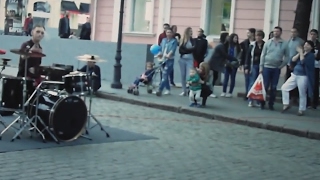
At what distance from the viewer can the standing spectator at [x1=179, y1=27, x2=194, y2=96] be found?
1794 centimetres

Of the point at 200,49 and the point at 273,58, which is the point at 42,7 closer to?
the point at 200,49

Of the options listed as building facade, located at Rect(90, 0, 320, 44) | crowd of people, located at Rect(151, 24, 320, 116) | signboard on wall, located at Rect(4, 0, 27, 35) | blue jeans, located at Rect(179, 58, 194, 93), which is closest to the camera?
crowd of people, located at Rect(151, 24, 320, 116)

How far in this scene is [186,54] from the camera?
18.1 m

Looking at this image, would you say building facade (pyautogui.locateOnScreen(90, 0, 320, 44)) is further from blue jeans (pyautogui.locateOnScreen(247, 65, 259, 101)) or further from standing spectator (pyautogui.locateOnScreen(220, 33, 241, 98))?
blue jeans (pyautogui.locateOnScreen(247, 65, 259, 101))

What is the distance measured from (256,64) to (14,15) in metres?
24.6

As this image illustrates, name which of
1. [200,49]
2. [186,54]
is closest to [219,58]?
[200,49]

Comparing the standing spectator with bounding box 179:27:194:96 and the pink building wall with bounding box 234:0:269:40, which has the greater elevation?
the pink building wall with bounding box 234:0:269:40

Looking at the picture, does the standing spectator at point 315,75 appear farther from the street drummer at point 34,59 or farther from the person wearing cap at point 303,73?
the street drummer at point 34,59

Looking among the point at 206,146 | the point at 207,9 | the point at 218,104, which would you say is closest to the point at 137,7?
the point at 207,9

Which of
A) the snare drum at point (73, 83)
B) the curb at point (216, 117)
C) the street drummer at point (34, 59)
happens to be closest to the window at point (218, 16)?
the curb at point (216, 117)

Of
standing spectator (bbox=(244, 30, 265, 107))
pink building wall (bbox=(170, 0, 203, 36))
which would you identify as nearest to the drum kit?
standing spectator (bbox=(244, 30, 265, 107))

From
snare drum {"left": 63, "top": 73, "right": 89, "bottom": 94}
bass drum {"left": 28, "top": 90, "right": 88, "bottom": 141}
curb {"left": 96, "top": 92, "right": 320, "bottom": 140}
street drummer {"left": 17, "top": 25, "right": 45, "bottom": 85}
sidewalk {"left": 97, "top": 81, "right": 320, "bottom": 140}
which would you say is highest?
street drummer {"left": 17, "top": 25, "right": 45, "bottom": 85}

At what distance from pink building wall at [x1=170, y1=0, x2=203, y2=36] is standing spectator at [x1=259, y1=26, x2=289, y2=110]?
8803mm

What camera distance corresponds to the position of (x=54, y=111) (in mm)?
10117
